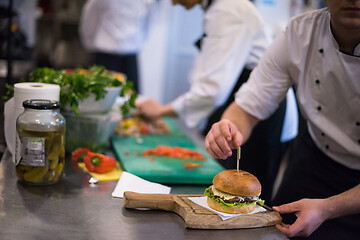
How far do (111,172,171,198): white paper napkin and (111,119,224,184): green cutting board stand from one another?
90 mm

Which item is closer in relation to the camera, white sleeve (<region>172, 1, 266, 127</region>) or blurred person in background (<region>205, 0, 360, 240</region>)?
blurred person in background (<region>205, 0, 360, 240</region>)

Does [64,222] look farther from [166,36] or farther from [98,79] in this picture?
[166,36]

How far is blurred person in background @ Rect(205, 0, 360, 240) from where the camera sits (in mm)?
1530

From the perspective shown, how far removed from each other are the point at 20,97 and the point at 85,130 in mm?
386

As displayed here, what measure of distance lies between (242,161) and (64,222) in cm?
138

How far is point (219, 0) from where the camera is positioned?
2.41 m

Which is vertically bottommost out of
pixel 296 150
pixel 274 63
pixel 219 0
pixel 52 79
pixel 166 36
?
pixel 166 36

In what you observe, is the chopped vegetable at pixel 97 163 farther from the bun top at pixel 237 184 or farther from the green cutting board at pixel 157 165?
the bun top at pixel 237 184

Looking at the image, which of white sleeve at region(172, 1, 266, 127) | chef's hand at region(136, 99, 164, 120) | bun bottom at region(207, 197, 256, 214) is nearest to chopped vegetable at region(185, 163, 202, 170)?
bun bottom at region(207, 197, 256, 214)

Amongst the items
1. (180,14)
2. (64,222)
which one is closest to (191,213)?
(64,222)

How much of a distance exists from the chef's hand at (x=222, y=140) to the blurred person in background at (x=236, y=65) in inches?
36.0

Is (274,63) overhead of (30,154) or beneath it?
overhead

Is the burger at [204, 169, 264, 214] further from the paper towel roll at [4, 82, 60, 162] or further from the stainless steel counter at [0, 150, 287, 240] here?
the paper towel roll at [4, 82, 60, 162]

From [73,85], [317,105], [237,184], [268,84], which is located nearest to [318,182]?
[317,105]
